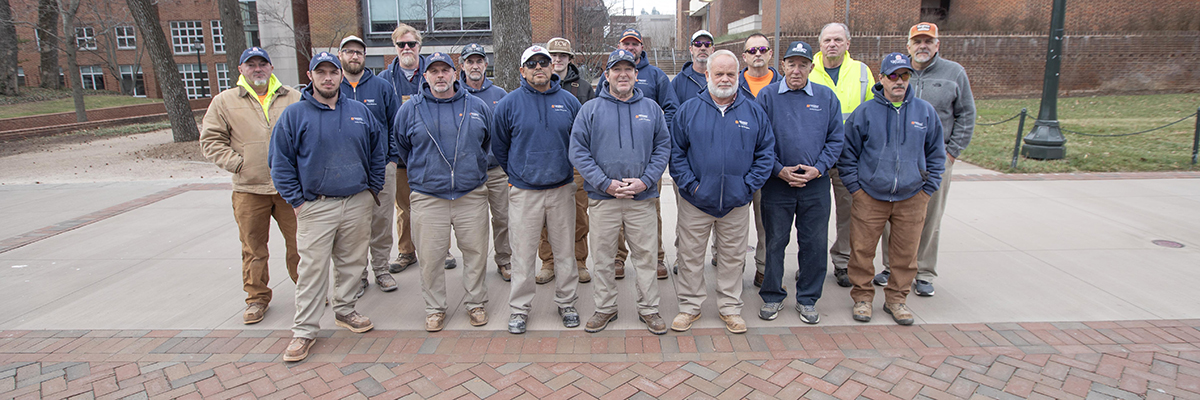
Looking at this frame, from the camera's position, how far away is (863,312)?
414cm

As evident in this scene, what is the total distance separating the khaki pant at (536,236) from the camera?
4.12 m

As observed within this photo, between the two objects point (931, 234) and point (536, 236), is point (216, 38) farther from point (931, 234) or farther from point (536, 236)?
point (931, 234)

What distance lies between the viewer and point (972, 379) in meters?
3.37

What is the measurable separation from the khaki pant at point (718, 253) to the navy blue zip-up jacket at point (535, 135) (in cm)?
85

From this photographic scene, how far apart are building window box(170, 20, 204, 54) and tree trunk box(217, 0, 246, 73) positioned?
3532cm

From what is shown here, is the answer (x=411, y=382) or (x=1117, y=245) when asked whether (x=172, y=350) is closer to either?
(x=411, y=382)

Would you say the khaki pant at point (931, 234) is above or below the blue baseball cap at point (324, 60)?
below

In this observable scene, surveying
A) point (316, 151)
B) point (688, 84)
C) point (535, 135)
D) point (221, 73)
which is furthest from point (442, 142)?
point (221, 73)

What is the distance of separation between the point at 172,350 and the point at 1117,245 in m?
7.34

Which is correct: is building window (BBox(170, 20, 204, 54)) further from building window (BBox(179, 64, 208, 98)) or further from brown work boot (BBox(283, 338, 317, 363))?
brown work boot (BBox(283, 338, 317, 363))

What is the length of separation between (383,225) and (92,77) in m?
56.3

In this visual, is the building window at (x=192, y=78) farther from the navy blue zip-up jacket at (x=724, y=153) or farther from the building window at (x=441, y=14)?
the navy blue zip-up jacket at (x=724, y=153)

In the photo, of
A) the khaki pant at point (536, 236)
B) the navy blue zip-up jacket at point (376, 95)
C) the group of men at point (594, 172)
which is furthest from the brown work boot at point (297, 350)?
the navy blue zip-up jacket at point (376, 95)

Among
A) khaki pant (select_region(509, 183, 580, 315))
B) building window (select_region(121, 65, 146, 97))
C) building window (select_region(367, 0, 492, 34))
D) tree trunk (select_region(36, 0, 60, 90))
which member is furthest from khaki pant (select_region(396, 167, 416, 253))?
building window (select_region(121, 65, 146, 97))
